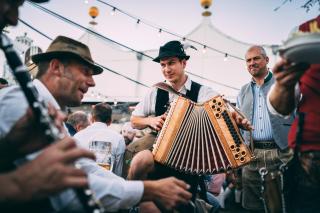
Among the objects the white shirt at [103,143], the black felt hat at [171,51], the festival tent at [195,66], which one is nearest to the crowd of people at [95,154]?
the black felt hat at [171,51]

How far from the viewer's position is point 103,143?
4078mm

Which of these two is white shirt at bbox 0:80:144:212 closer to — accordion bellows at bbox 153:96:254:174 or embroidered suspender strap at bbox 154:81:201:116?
accordion bellows at bbox 153:96:254:174

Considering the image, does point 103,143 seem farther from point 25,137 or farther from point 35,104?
point 35,104

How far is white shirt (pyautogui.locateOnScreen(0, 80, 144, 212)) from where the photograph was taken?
1.38m

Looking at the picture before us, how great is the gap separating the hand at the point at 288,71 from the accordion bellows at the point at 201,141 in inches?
45.3

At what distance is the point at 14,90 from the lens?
1466 millimetres

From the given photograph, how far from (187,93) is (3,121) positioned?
2220 mm

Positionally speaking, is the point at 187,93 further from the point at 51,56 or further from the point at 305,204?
the point at 305,204

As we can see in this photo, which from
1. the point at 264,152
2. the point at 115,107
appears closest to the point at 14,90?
the point at 264,152

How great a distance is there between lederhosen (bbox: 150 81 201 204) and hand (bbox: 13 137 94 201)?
1.87 m

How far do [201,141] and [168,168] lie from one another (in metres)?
0.42

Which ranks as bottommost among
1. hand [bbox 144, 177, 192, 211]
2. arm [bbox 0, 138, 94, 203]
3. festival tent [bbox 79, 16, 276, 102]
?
hand [bbox 144, 177, 192, 211]

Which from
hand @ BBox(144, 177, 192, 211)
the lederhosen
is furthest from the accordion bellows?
hand @ BBox(144, 177, 192, 211)

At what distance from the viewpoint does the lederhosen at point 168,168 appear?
2.82 meters
